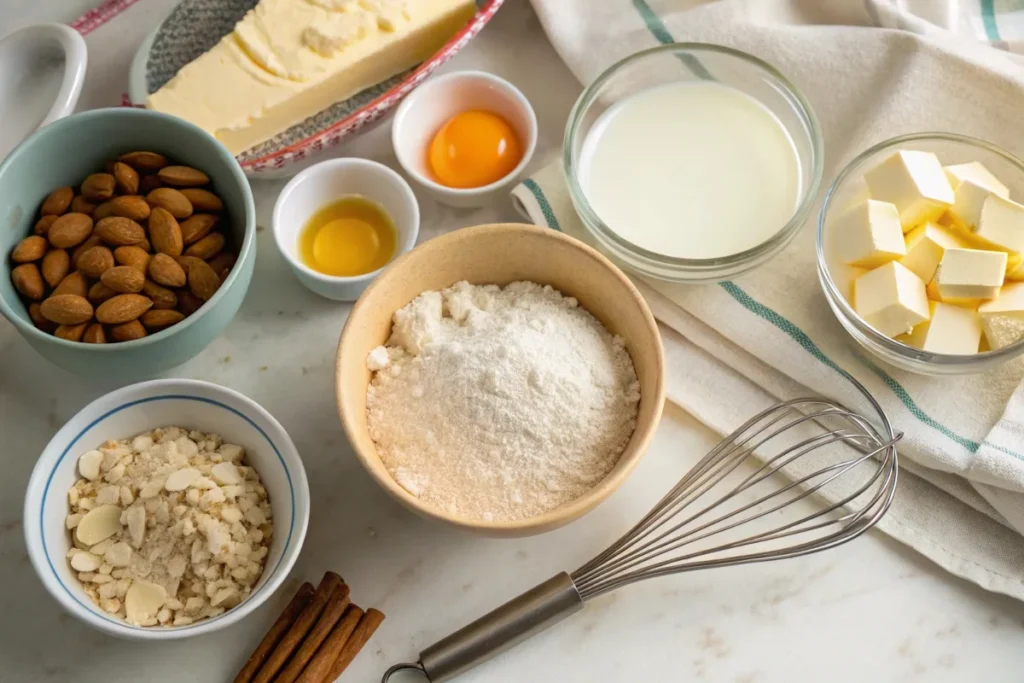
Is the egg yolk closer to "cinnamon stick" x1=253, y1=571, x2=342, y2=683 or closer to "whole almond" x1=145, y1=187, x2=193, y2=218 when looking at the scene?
"whole almond" x1=145, y1=187, x2=193, y2=218

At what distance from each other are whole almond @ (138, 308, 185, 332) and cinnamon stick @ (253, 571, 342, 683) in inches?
10.9

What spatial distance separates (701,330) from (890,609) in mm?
330

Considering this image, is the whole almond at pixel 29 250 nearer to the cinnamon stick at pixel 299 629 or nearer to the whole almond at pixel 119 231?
the whole almond at pixel 119 231

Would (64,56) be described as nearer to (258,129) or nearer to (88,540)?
(258,129)

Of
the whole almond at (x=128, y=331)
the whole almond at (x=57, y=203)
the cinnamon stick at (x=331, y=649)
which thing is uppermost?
the whole almond at (x=57, y=203)

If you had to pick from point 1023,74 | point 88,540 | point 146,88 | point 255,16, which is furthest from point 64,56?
point 1023,74

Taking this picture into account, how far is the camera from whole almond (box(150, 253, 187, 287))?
839 millimetres

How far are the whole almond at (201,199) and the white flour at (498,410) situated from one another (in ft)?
0.74

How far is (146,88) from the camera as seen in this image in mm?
1000

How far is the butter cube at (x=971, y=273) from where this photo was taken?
2.72ft

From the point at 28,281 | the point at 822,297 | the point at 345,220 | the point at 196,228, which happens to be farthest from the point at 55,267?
the point at 822,297

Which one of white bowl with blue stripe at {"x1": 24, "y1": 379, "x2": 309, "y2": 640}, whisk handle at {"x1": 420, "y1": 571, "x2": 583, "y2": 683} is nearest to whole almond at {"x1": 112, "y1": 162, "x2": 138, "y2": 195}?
white bowl with blue stripe at {"x1": 24, "y1": 379, "x2": 309, "y2": 640}

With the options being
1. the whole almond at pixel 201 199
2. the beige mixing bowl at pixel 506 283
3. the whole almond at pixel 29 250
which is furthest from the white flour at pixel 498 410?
the whole almond at pixel 29 250

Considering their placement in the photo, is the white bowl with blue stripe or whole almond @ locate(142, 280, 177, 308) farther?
whole almond @ locate(142, 280, 177, 308)
